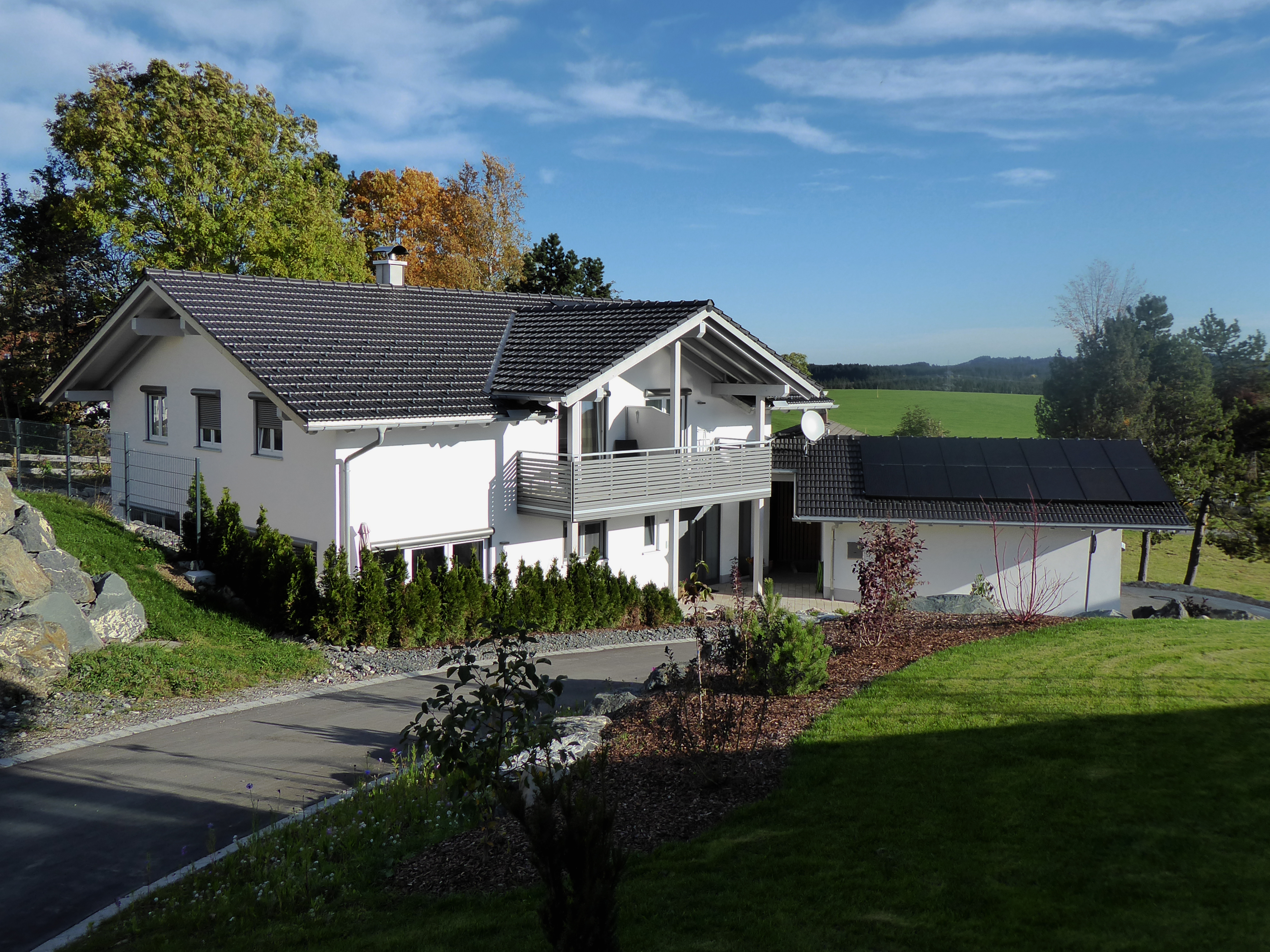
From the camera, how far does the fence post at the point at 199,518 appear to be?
18641mm

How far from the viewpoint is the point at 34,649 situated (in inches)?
489

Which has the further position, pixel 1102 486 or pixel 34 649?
pixel 1102 486

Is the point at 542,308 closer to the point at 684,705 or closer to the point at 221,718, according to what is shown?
the point at 221,718

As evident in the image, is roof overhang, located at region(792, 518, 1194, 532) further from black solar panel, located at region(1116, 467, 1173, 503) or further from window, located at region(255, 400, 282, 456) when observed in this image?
window, located at region(255, 400, 282, 456)

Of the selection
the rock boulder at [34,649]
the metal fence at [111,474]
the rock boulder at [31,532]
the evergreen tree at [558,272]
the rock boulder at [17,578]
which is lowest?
the rock boulder at [34,649]

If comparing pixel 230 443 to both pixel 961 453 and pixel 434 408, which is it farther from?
pixel 961 453

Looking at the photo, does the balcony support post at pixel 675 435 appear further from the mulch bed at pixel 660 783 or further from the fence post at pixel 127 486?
the fence post at pixel 127 486

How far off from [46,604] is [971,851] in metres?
12.3

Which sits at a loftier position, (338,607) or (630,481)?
(630,481)

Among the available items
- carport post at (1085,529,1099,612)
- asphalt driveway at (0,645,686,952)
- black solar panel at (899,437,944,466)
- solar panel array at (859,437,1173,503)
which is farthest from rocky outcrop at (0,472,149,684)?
carport post at (1085,529,1099,612)

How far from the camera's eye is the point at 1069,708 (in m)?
9.46

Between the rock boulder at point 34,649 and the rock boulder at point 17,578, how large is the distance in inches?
16.1

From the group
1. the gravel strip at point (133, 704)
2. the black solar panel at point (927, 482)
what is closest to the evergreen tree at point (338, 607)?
the gravel strip at point (133, 704)

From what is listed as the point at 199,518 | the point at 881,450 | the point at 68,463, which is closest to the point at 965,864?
the point at 199,518
